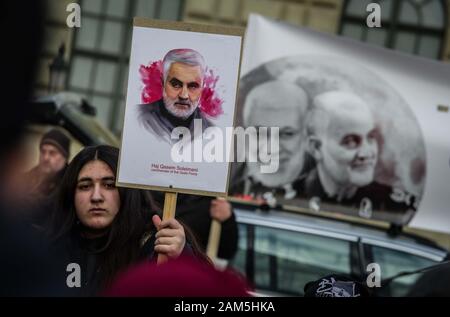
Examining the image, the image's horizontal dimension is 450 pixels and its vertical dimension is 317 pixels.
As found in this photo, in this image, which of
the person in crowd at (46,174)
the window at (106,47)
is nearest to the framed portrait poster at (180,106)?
the person in crowd at (46,174)

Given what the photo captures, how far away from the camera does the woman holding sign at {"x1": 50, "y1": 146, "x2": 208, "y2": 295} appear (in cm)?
402

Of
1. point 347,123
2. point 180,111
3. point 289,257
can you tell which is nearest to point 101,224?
point 180,111

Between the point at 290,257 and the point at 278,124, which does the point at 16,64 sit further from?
the point at 290,257

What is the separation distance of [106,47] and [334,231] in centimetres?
772

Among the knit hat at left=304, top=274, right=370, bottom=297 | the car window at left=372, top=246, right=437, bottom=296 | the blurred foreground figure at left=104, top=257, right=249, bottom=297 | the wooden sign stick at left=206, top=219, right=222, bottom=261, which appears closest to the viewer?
the blurred foreground figure at left=104, top=257, right=249, bottom=297

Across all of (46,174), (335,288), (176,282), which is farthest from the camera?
(46,174)

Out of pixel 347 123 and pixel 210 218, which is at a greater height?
pixel 347 123

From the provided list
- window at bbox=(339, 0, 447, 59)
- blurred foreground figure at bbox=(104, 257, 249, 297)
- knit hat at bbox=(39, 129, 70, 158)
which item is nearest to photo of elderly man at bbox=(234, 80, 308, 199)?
knit hat at bbox=(39, 129, 70, 158)

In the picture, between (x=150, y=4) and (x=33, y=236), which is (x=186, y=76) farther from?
(x=150, y=4)

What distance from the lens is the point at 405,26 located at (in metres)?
15.6

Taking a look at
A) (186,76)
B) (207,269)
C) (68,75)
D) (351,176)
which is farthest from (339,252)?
(68,75)

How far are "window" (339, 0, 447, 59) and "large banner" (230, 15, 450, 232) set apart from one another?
798 cm

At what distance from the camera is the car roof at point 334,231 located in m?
8.12

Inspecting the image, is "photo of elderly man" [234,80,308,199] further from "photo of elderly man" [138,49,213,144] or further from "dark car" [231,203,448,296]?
"photo of elderly man" [138,49,213,144]
